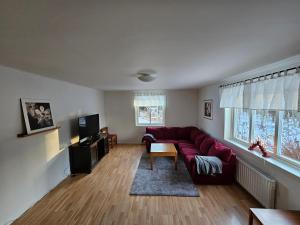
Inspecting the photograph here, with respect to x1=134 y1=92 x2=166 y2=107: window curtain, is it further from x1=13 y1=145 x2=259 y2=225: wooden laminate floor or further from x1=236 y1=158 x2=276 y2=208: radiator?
x1=236 y1=158 x2=276 y2=208: radiator

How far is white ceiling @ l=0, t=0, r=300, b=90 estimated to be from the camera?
92 cm

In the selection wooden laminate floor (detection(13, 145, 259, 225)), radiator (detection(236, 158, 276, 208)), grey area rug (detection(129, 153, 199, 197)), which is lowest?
wooden laminate floor (detection(13, 145, 259, 225))

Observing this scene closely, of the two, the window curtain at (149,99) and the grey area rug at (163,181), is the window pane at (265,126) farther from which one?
the window curtain at (149,99)

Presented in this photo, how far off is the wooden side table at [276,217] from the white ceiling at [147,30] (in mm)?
1690

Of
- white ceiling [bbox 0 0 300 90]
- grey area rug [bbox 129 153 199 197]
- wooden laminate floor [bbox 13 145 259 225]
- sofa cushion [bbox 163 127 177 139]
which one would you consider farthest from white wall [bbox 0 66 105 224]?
sofa cushion [bbox 163 127 177 139]

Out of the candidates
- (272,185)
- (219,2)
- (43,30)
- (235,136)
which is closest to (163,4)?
(219,2)

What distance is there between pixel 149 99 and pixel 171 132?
4.88 ft

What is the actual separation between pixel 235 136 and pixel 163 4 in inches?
139

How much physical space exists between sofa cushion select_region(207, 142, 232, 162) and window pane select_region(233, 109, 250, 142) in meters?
0.41

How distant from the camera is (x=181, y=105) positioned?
6.40 metres

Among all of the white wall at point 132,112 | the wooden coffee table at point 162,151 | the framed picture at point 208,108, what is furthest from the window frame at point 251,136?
the white wall at point 132,112

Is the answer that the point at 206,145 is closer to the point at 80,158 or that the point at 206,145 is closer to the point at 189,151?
the point at 189,151

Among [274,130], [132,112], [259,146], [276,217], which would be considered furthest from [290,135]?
[132,112]

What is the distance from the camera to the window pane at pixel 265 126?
8.63ft
